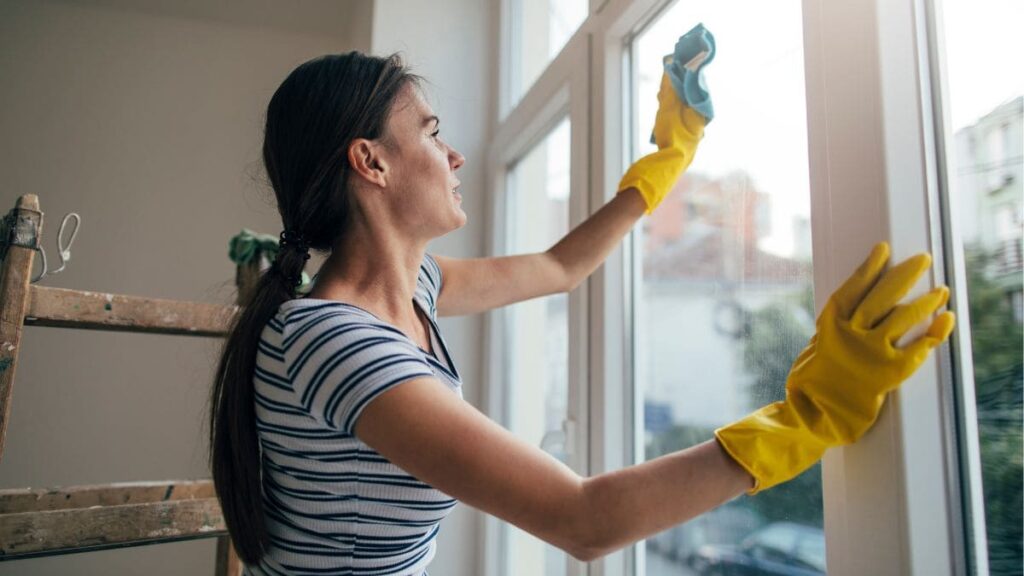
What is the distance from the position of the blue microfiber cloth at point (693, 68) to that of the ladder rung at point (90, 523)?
1.17 metres

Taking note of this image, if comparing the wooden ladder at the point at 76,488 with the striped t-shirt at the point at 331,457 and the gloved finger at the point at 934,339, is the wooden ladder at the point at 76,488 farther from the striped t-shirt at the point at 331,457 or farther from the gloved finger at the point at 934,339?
the gloved finger at the point at 934,339

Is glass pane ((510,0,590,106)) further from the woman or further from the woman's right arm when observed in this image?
the woman's right arm

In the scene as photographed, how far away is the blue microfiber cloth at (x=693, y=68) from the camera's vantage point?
38.3 inches

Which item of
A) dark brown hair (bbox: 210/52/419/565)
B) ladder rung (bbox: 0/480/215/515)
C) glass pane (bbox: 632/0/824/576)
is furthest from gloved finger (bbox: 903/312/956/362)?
ladder rung (bbox: 0/480/215/515)

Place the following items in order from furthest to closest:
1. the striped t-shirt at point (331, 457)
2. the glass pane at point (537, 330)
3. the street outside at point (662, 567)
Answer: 1. the glass pane at point (537, 330)
2. the street outside at point (662, 567)
3. the striped t-shirt at point (331, 457)

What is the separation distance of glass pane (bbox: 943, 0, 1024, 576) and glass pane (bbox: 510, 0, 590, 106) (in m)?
1.17

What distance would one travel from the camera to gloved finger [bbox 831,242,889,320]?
2.09 feet

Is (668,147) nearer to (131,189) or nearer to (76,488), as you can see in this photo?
(76,488)

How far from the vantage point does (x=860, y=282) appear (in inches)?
25.3

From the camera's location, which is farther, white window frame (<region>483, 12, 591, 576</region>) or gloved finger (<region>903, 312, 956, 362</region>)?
white window frame (<region>483, 12, 591, 576</region>)

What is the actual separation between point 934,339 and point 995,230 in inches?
5.3

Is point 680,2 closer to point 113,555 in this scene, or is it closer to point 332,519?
point 332,519

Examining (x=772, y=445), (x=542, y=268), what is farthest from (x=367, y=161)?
(x=772, y=445)

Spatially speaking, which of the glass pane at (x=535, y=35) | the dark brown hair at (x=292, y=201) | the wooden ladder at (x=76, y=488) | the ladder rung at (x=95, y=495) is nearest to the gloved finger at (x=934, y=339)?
the dark brown hair at (x=292, y=201)
